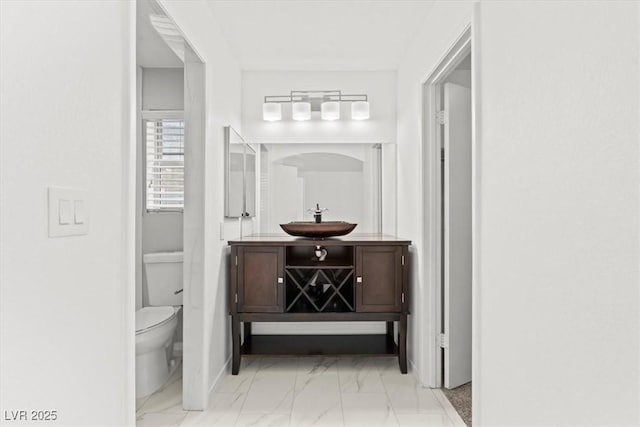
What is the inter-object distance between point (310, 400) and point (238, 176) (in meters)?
1.68

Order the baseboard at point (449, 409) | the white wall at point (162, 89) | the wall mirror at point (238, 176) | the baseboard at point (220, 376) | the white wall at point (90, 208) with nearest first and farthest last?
the white wall at point (90, 208)
the baseboard at point (449, 409)
the baseboard at point (220, 376)
the wall mirror at point (238, 176)
the white wall at point (162, 89)

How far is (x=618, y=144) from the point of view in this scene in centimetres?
105

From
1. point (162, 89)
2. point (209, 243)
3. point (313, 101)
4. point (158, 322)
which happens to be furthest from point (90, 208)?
point (313, 101)

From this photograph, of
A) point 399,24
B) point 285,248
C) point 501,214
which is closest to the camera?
point 501,214

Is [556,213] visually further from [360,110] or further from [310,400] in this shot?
[360,110]

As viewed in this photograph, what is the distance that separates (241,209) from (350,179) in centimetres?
106

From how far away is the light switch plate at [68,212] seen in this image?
44.8 inches

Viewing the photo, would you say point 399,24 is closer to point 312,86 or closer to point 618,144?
point 312,86

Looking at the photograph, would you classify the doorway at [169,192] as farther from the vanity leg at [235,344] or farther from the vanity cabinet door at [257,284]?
the vanity cabinet door at [257,284]

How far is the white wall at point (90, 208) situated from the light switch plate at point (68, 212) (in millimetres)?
21

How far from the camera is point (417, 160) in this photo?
3.12 metres

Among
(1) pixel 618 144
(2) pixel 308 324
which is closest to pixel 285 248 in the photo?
(2) pixel 308 324

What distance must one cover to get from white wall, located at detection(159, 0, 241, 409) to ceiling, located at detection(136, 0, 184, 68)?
36 centimetres

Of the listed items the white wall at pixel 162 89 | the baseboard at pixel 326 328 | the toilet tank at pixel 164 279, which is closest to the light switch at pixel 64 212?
the toilet tank at pixel 164 279
